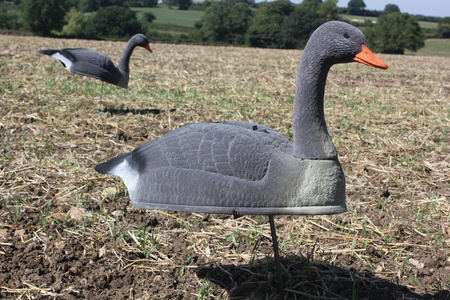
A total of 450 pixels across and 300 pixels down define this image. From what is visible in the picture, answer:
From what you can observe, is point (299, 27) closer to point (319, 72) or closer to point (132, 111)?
point (132, 111)

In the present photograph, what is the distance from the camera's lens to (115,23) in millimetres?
40188

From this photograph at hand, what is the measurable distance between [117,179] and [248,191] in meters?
2.51

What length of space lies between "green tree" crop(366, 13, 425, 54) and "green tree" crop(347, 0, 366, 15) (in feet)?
137

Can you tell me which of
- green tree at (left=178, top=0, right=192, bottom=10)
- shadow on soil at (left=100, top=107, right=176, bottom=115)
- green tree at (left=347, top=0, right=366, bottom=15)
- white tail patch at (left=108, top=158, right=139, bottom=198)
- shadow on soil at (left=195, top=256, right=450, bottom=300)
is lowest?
shadow on soil at (left=195, top=256, right=450, bottom=300)

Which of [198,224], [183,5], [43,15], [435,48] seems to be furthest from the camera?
[183,5]

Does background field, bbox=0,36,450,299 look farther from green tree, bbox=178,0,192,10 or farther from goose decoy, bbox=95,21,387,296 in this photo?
green tree, bbox=178,0,192,10

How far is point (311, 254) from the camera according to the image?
318cm

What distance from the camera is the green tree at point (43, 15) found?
125 ft

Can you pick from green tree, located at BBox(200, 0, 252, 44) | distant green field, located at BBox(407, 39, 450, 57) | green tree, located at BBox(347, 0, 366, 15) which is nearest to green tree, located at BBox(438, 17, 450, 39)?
distant green field, located at BBox(407, 39, 450, 57)

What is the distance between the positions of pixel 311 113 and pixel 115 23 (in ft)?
133

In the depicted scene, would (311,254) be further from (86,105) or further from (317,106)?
(86,105)

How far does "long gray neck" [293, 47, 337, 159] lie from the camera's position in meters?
2.23

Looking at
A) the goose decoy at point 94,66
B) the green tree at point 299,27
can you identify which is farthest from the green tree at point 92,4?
the goose decoy at point 94,66

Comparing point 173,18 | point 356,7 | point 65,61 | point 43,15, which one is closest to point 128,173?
point 65,61
